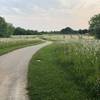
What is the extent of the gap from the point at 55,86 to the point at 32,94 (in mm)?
1542

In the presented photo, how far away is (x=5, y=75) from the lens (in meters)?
17.5

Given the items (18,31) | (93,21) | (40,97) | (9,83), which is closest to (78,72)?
(9,83)

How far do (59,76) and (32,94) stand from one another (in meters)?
3.96

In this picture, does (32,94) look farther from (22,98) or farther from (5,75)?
(5,75)

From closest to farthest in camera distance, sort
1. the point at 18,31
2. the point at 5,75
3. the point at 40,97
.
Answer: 1. the point at 40,97
2. the point at 5,75
3. the point at 18,31

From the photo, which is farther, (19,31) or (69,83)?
(19,31)

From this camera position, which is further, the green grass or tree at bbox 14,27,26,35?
tree at bbox 14,27,26,35

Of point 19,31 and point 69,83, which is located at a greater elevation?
point 69,83

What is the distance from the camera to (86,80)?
44.1 ft

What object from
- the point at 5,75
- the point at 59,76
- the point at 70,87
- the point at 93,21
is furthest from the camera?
the point at 93,21

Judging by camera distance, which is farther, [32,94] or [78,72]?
[78,72]

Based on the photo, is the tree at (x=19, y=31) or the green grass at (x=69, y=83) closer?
the green grass at (x=69, y=83)

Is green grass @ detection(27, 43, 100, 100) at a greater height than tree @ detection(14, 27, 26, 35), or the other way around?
green grass @ detection(27, 43, 100, 100)

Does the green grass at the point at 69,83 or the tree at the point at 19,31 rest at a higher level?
the green grass at the point at 69,83
